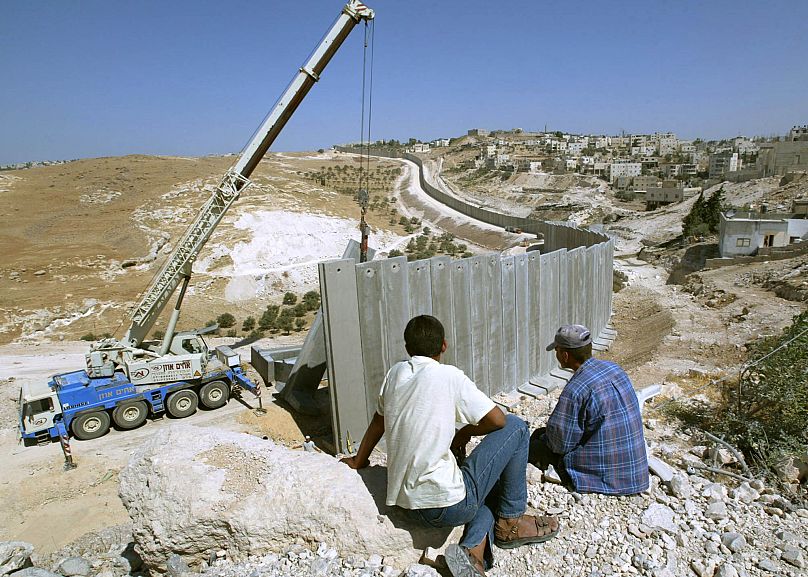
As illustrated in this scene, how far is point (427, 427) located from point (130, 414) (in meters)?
8.97

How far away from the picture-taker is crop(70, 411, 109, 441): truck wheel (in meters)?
9.48

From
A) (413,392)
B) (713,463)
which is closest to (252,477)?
(413,392)

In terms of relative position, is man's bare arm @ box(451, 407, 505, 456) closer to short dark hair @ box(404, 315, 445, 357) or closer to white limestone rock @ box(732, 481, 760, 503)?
short dark hair @ box(404, 315, 445, 357)

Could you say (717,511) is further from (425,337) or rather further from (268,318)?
(268,318)

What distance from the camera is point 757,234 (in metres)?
23.7

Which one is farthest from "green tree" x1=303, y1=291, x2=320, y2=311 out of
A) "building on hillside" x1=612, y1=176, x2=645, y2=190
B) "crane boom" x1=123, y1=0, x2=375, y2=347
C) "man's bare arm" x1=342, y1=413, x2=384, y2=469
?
"building on hillside" x1=612, y1=176, x2=645, y2=190

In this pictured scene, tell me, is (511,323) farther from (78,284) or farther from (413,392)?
(78,284)

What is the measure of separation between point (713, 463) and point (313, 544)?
363 cm

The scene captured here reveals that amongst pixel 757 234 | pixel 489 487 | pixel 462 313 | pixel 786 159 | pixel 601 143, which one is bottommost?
pixel 757 234

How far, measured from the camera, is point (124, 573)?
3.94m

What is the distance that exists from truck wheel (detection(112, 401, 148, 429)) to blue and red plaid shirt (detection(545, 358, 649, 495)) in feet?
28.6

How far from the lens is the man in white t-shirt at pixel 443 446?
3055 mm

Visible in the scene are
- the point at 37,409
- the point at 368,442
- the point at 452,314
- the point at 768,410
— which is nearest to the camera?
the point at 368,442

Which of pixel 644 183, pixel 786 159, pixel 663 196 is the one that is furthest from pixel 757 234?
pixel 644 183
